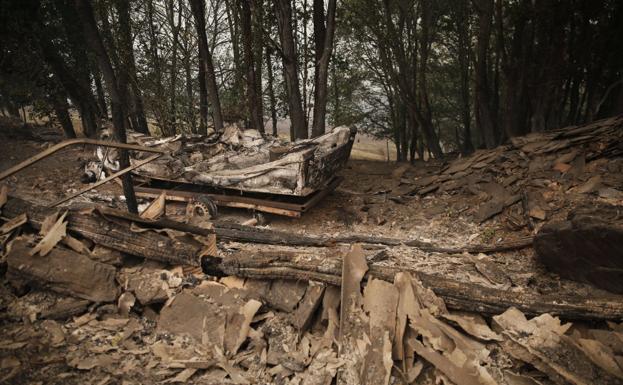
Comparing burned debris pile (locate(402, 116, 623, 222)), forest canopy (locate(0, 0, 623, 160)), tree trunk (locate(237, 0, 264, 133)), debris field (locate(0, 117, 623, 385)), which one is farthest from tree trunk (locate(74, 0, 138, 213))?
burned debris pile (locate(402, 116, 623, 222))

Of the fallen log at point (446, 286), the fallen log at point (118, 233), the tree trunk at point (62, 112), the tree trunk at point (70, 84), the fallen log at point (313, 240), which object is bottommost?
the fallen log at point (313, 240)

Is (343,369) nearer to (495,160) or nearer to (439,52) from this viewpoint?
(495,160)

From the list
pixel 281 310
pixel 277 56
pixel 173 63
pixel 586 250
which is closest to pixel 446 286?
pixel 281 310

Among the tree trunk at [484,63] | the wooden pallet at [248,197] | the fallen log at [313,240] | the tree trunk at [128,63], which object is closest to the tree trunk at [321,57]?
the wooden pallet at [248,197]

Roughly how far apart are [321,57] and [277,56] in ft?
10.3

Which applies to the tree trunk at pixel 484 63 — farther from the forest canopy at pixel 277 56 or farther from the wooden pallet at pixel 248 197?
the wooden pallet at pixel 248 197

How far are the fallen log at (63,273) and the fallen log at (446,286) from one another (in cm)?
89

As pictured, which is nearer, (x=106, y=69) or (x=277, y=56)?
(x=106, y=69)

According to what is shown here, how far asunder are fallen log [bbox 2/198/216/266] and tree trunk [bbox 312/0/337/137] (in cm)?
677

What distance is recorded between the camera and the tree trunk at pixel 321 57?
880 centimetres

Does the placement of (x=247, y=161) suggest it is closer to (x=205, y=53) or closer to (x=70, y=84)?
(x=70, y=84)

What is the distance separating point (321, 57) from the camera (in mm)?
9367

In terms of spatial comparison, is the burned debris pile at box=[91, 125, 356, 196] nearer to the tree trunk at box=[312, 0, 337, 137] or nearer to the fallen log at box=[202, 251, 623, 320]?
the tree trunk at box=[312, 0, 337, 137]

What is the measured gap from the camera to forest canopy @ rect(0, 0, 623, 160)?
466cm
